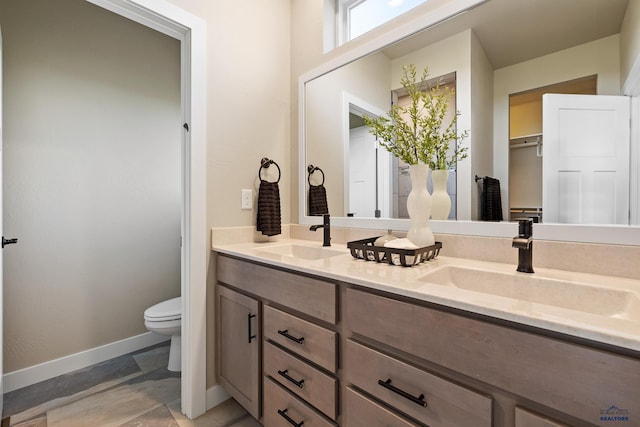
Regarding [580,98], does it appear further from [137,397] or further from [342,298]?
[137,397]

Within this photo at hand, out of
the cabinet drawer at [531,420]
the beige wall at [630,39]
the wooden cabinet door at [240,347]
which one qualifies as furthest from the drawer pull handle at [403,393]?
the beige wall at [630,39]

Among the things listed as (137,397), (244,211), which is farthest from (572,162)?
(137,397)

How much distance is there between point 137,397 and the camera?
5.55ft

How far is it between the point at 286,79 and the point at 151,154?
124 centimetres

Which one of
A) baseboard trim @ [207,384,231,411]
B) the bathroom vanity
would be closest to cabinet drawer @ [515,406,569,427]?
the bathroom vanity

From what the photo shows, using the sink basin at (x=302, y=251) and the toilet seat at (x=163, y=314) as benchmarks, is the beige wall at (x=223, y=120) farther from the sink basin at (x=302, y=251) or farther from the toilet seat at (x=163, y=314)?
the toilet seat at (x=163, y=314)

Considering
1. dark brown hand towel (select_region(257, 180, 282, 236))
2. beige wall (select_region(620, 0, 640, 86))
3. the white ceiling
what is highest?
the white ceiling

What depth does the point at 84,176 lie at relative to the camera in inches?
80.3

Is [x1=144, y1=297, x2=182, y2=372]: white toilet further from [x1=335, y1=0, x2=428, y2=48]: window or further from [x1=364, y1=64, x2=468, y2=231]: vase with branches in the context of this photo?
[x1=335, y1=0, x2=428, y2=48]: window

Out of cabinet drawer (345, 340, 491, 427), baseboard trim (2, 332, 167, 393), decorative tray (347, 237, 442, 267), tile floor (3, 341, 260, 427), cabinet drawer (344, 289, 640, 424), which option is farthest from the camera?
baseboard trim (2, 332, 167, 393)

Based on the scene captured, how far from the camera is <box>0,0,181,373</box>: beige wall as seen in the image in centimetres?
179

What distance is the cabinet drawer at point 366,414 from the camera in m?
0.83

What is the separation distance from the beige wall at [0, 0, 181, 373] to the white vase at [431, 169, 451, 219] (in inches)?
82.9

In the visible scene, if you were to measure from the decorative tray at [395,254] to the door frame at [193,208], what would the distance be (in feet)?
2.82
